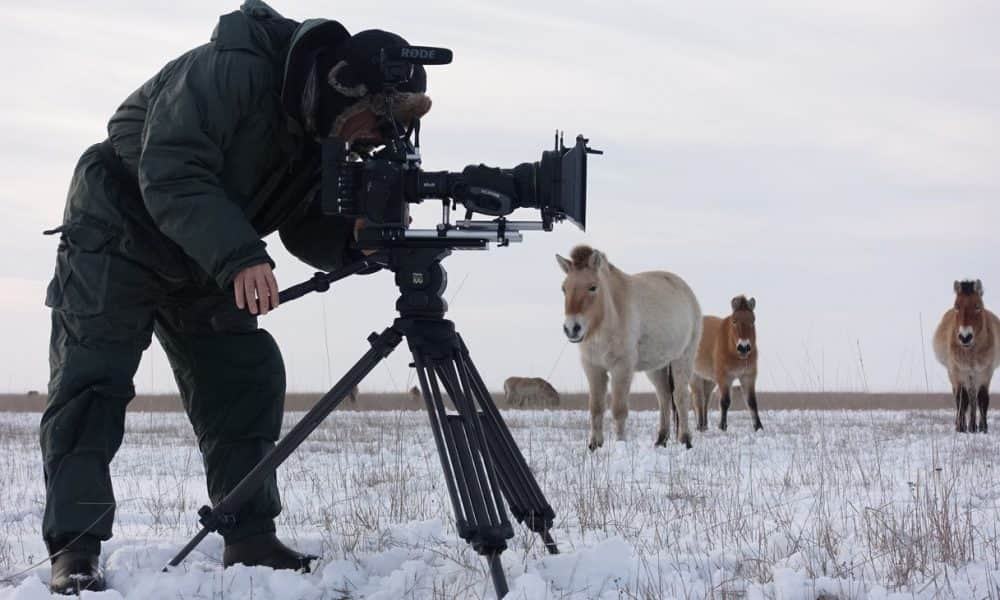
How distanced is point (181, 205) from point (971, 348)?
47.5 feet

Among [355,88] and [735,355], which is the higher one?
[355,88]

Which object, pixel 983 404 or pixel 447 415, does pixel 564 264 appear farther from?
pixel 447 415

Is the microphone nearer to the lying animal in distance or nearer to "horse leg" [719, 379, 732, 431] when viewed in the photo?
"horse leg" [719, 379, 732, 431]

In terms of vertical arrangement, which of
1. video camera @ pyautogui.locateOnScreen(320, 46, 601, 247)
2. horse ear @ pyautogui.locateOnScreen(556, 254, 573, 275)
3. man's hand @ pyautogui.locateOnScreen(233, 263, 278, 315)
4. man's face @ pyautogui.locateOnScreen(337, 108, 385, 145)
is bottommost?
man's hand @ pyautogui.locateOnScreen(233, 263, 278, 315)

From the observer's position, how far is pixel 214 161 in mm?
3686

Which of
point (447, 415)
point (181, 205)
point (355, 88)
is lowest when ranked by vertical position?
point (447, 415)

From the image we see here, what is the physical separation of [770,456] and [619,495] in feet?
11.6

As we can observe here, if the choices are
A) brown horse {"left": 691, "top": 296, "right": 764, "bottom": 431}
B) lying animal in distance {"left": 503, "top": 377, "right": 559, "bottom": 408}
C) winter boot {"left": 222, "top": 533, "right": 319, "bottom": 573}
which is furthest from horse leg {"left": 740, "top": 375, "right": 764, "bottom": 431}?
winter boot {"left": 222, "top": 533, "right": 319, "bottom": 573}

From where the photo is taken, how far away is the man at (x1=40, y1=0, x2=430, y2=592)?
3615 mm

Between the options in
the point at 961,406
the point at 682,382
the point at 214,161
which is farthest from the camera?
the point at 961,406

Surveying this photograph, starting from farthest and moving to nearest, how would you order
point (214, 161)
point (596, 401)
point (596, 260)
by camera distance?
1. point (596, 260)
2. point (596, 401)
3. point (214, 161)

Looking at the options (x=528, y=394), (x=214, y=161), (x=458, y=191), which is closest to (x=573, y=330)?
(x=214, y=161)

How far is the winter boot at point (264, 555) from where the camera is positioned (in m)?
4.26

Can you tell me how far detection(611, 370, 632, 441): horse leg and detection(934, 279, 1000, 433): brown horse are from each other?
6062 mm
